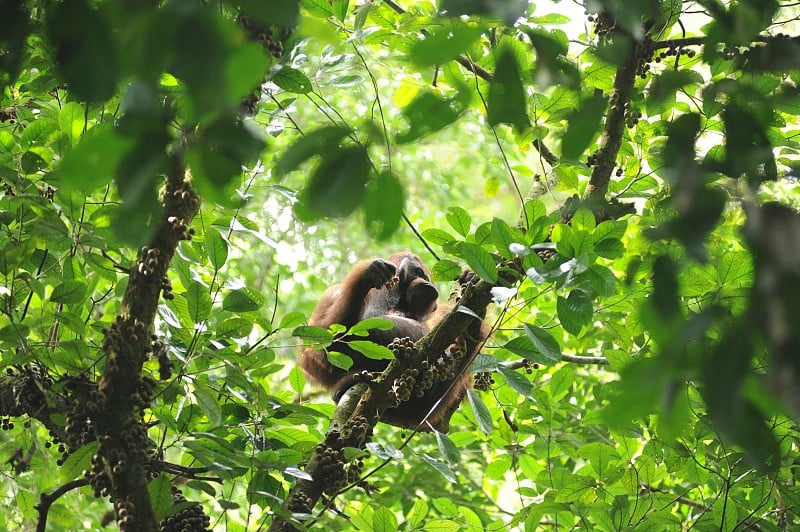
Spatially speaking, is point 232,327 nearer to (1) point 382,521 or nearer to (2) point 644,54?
(1) point 382,521

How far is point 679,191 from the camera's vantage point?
2.77 ft

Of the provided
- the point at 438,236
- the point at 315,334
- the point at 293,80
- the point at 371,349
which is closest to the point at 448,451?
the point at 371,349

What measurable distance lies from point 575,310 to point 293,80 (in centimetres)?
109

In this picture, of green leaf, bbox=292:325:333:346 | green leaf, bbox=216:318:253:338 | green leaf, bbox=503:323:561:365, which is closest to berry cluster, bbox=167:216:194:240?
green leaf, bbox=216:318:253:338

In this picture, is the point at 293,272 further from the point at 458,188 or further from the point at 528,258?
the point at 528,258

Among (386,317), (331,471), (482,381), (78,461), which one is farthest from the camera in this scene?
(386,317)

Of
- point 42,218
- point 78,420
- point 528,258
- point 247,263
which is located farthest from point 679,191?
point 247,263

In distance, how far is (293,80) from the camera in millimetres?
2449

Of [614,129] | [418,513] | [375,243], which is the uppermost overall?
[375,243]

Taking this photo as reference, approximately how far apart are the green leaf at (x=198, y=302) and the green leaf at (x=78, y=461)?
48 cm

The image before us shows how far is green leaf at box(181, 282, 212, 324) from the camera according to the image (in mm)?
2436

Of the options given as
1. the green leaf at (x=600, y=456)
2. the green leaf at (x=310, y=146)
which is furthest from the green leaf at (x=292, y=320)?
the green leaf at (x=310, y=146)

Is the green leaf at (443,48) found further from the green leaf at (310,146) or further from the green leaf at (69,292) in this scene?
the green leaf at (69,292)

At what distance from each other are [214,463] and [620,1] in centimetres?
170
